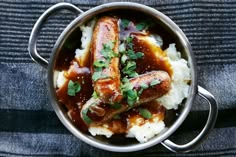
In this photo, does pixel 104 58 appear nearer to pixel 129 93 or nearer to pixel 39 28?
pixel 129 93

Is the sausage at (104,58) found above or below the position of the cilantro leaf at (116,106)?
above

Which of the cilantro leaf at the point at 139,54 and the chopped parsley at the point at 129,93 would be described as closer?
the chopped parsley at the point at 129,93

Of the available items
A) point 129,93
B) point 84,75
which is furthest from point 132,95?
point 84,75

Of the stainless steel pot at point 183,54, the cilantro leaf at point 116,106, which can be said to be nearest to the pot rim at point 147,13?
the stainless steel pot at point 183,54

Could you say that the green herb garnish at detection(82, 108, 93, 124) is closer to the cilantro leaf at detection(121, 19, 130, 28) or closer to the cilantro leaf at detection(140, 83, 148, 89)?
the cilantro leaf at detection(140, 83, 148, 89)

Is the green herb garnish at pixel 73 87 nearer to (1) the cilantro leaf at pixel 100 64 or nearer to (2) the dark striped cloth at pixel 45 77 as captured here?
(1) the cilantro leaf at pixel 100 64

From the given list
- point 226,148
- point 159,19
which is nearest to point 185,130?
point 226,148
